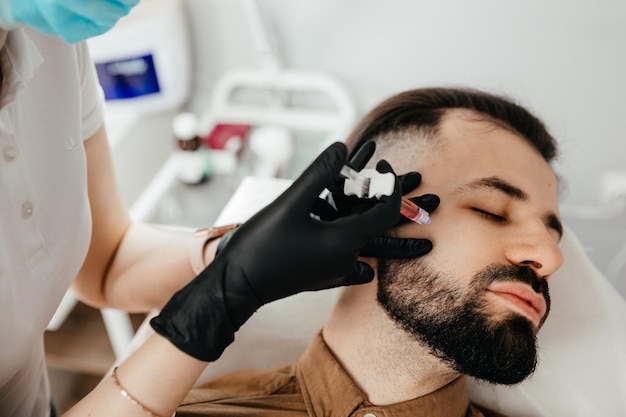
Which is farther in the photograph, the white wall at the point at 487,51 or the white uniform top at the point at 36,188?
the white wall at the point at 487,51

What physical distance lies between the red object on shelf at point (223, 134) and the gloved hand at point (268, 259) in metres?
1.21

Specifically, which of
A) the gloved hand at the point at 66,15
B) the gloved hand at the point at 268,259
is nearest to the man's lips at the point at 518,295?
the gloved hand at the point at 268,259

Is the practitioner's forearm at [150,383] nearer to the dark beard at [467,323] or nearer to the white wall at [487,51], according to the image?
the dark beard at [467,323]

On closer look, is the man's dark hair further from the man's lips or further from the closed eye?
the man's lips

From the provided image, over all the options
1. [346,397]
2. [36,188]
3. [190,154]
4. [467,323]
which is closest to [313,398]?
[346,397]

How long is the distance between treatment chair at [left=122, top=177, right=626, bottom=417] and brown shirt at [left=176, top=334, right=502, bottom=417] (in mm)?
87

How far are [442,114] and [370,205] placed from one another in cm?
35

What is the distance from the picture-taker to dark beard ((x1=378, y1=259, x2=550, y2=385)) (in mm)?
935

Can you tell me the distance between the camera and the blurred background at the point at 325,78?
6.13 ft

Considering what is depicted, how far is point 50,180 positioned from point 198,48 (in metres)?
1.37

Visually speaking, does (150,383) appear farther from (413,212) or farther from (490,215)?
(490,215)

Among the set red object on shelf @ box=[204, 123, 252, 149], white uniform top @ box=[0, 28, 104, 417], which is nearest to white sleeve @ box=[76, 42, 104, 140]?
white uniform top @ box=[0, 28, 104, 417]

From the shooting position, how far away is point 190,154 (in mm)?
1891

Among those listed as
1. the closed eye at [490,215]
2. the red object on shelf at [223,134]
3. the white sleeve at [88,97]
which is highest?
the white sleeve at [88,97]
